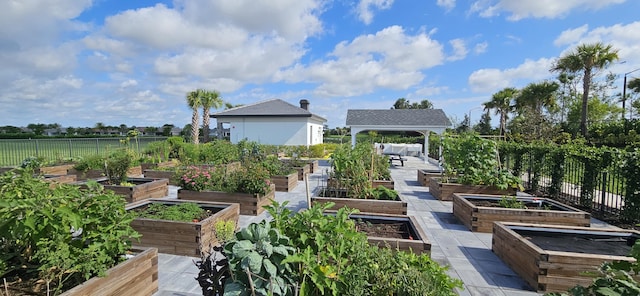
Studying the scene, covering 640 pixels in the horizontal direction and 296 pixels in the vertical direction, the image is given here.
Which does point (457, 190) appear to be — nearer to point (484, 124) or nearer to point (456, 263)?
point (456, 263)

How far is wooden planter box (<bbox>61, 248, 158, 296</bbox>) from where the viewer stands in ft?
6.57

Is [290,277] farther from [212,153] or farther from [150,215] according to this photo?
[212,153]

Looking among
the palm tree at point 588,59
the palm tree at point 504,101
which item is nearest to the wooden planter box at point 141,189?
the palm tree at point 588,59

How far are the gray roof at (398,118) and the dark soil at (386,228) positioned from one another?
12.5 meters

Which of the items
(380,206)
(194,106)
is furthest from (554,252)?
(194,106)

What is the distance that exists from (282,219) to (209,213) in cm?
266

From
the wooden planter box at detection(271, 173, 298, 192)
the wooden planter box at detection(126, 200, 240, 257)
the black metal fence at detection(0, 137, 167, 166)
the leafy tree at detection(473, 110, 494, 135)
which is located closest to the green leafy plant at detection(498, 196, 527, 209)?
the wooden planter box at detection(126, 200, 240, 257)

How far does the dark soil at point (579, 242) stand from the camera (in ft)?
10.5

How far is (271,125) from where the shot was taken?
65.2 feet

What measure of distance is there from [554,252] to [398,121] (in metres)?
14.7

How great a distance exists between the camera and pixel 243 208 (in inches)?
212

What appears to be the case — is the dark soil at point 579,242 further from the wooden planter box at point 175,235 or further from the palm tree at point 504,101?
the palm tree at point 504,101

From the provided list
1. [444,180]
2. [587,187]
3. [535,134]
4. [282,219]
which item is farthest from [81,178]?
[535,134]

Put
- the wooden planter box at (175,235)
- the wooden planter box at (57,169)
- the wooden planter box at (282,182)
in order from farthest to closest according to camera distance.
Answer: the wooden planter box at (57,169) → the wooden planter box at (282,182) → the wooden planter box at (175,235)
